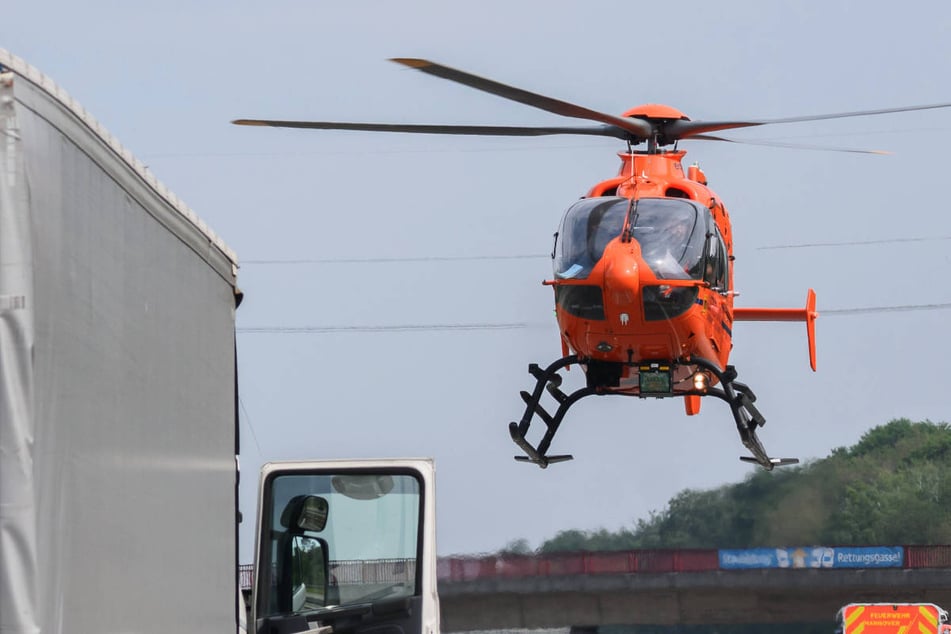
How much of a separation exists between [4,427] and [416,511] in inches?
132

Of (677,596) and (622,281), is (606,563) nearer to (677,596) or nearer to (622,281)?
(677,596)

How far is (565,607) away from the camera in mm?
50438

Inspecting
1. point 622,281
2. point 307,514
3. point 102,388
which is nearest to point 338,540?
point 307,514

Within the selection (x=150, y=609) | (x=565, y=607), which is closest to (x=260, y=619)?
(x=150, y=609)

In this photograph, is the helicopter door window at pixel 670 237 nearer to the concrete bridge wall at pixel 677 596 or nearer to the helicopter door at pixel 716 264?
the helicopter door at pixel 716 264

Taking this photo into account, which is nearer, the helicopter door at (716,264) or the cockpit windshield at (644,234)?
the cockpit windshield at (644,234)

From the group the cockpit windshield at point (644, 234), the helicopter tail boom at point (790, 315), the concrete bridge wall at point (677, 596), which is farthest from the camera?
the concrete bridge wall at point (677, 596)

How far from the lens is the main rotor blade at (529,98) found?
1475 cm

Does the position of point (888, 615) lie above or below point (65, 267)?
below

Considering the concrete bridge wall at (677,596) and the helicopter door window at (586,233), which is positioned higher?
the helicopter door window at (586,233)

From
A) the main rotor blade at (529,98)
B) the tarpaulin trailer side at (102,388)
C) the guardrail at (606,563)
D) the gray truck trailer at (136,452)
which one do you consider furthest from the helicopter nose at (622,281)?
the guardrail at (606,563)

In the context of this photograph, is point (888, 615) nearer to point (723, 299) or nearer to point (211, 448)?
point (723, 299)

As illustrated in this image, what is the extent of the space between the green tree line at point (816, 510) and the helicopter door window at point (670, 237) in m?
32.3

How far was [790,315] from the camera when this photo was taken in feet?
75.0
